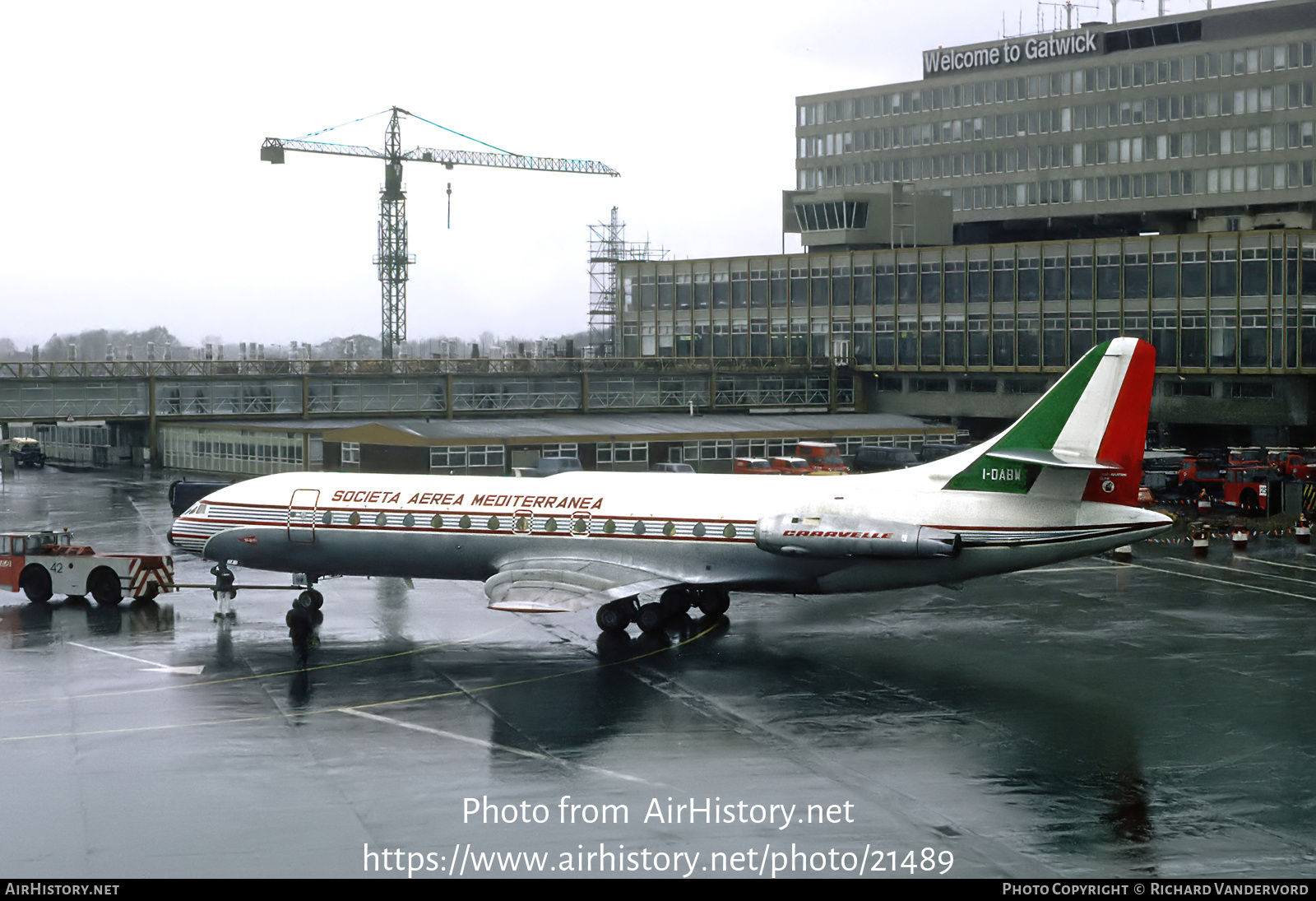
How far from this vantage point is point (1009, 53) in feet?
402

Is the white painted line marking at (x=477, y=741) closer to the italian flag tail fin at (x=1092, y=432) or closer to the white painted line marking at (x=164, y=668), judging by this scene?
the white painted line marking at (x=164, y=668)

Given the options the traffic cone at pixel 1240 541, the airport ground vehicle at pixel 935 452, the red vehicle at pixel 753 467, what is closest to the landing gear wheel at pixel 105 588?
the traffic cone at pixel 1240 541

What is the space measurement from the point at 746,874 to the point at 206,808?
7856mm

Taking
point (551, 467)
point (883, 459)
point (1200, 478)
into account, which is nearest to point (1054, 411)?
→ point (551, 467)

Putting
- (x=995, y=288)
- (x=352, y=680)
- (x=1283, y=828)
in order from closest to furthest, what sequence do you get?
1. (x=1283, y=828)
2. (x=352, y=680)
3. (x=995, y=288)

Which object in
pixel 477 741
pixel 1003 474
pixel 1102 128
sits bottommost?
pixel 477 741

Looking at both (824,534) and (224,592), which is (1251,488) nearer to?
(824,534)

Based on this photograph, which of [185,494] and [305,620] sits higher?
[185,494]

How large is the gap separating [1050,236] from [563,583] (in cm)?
Result: 10537

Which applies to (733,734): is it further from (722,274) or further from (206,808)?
(722,274)

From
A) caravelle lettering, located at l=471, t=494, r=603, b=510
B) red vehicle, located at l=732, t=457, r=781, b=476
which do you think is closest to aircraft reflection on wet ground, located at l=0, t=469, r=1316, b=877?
caravelle lettering, located at l=471, t=494, r=603, b=510

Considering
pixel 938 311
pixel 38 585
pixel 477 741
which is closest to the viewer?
pixel 477 741

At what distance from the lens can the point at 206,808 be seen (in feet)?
63.6

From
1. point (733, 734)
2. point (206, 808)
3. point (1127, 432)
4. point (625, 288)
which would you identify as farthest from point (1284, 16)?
point (206, 808)
